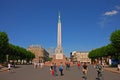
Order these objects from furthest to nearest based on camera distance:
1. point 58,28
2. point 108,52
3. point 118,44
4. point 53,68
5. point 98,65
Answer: point 58,28
point 108,52
point 118,44
point 53,68
point 98,65

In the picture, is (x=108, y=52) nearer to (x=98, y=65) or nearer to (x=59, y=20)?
(x=59, y=20)

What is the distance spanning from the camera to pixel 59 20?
112188 millimetres

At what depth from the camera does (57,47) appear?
10994cm

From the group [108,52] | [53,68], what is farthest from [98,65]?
[108,52]

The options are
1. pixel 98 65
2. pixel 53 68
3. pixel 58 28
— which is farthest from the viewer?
pixel 58 28

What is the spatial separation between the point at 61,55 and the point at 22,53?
91.5ft

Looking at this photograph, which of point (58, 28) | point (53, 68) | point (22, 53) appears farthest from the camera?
point (22, 53)

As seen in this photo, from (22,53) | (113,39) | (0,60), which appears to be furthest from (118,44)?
(22,53)

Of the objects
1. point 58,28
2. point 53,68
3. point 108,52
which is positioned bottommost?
point 53,68

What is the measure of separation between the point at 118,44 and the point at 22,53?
72479 millimetres

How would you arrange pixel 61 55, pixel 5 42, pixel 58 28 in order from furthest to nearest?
pixel 61 55, pixel 58 28, pixel 5 42

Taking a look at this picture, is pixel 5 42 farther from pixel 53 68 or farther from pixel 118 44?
pixel 53 68

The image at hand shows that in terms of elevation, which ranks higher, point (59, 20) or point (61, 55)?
point (59, 20)

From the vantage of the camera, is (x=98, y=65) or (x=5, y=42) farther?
(x=5, y=42)
